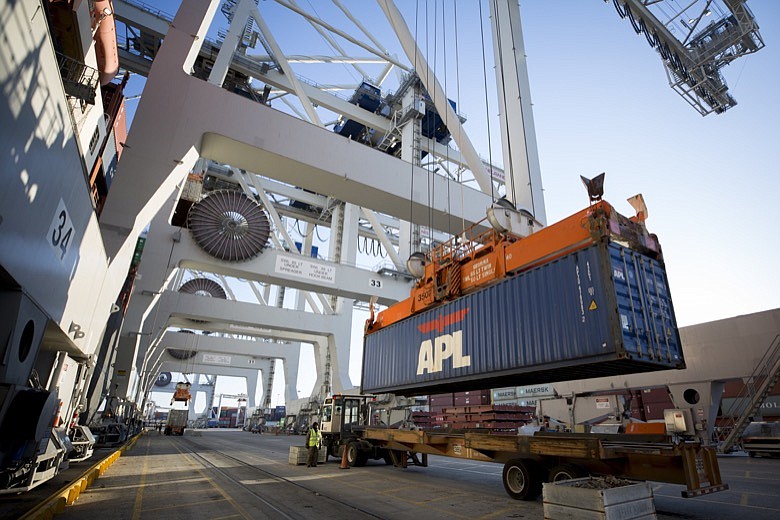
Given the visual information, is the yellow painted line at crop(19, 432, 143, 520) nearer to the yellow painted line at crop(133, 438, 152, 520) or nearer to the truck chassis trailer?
the yellow painted line at crop(133, 438, 152, 520)

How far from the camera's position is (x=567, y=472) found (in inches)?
273

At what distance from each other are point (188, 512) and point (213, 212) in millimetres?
12893

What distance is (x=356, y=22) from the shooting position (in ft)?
64.1

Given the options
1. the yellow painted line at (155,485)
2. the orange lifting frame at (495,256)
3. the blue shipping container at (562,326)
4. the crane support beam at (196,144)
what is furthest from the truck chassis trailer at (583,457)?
the crane support beam at (196,144)

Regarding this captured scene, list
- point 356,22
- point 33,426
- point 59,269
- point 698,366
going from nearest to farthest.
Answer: point 33,426 → point 59,269 → point 698,366 → point 356,22

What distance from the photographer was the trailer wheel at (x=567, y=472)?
6844mm

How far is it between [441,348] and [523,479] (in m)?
3.32

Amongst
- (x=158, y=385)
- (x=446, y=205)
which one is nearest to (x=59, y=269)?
(x=446, y=205)

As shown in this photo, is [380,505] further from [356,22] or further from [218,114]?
[356,22]

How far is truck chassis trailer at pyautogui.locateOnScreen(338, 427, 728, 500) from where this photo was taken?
19.6 feet

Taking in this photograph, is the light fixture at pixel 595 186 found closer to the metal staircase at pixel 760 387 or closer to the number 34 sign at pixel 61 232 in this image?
the number 34 sign at pixel 61 232

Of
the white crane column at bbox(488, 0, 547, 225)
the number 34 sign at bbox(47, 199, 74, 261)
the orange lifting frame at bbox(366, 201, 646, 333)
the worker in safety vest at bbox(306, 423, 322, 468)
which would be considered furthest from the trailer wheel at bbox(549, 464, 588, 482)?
the number 34 sign at bbox(47, 199, 74, 261)

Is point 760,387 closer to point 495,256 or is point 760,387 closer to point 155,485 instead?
point 495,256

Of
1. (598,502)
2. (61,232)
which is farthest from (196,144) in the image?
(598,502)
